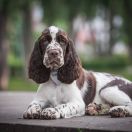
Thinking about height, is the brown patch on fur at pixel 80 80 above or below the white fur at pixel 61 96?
above

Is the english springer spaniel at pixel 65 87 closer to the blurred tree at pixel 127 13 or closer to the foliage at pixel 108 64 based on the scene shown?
the blurred tree at pixel 127 13

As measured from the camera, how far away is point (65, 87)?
8227mm

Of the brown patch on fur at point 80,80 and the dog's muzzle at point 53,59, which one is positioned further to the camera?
the brown patch on fur at point 80,80

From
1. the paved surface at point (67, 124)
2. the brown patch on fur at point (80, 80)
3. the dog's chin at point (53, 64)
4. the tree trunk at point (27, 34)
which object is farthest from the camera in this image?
the tree trunk at point (27, 34)

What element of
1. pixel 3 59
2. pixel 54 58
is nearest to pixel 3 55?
pixel 3 59

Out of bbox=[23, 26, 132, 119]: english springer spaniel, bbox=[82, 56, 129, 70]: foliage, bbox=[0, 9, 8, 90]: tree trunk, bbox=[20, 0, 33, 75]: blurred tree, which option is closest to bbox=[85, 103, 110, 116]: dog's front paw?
bbox=[23, 26, 132, 119]: english springer spaniel

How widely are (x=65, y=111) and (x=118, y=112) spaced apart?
68 cm

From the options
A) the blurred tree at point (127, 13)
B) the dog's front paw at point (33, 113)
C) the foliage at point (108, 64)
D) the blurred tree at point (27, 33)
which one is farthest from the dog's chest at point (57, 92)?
the foliage at point (108, 64)

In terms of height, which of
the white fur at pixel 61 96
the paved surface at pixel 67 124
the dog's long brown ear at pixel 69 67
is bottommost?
the paved surface at pixel 67 124

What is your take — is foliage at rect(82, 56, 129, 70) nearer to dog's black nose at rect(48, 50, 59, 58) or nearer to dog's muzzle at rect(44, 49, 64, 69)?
dog's muzzle at rect(44, 49, 64, 69)

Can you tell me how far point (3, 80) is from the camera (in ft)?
87.8

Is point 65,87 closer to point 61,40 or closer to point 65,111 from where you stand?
point 65,111

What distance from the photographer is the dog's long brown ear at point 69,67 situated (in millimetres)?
8141

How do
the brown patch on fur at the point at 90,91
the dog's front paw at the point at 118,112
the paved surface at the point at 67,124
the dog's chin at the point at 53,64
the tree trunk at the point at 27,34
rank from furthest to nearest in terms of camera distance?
the tree trunk at the point at 27,34 → the brown patch on fur at the point at 90,91 → the dog's front paw at the point at 118,112 → the dog's chin at the point at 53,64 → the paved surface at the point at 67,124
